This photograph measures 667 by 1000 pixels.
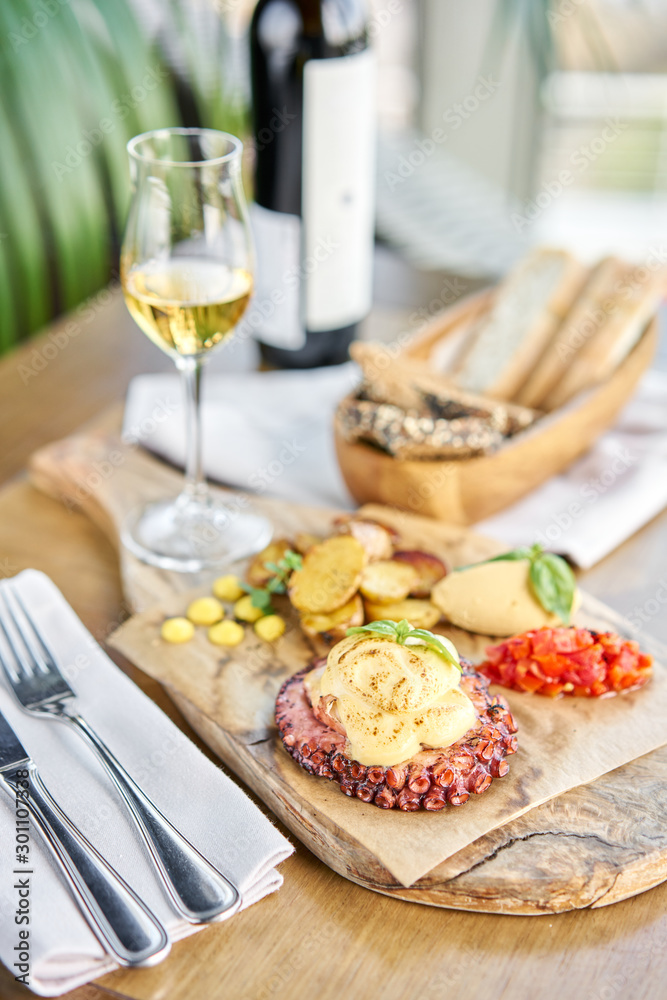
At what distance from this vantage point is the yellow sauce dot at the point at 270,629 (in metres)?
1.29

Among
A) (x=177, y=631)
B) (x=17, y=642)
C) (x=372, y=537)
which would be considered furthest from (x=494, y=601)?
(x=17, y=642)

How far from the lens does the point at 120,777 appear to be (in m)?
1.03

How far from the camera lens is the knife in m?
0.85

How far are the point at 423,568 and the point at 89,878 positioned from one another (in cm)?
62

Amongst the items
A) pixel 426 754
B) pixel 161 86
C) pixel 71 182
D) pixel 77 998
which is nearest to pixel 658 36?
pixel 161 86

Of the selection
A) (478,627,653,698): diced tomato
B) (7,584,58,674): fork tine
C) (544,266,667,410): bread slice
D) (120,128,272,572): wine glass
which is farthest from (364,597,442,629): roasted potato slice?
(544,266,667,410): bread slice

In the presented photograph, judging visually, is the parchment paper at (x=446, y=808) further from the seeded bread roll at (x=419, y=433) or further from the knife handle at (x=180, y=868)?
the seeded bread roll at (x=419, y=433)

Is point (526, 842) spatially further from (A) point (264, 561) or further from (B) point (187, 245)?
(B) point (187, 245)

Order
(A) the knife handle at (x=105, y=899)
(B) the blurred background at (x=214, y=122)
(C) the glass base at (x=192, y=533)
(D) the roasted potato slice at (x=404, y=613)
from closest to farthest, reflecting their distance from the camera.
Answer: (A) the knife handle at (x=105, y=899)
(D) the roasted potato slice at (x=404, y=613)
(C) the glass base at (x=192, y=533)
(B) the blurred background at (x=214, y=122)

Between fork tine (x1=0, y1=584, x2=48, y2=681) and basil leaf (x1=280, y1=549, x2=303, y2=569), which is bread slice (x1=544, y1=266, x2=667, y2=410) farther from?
fork tine (x1=0, y1=584, x2=48, y2=681)

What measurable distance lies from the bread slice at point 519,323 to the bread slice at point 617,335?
0.09m

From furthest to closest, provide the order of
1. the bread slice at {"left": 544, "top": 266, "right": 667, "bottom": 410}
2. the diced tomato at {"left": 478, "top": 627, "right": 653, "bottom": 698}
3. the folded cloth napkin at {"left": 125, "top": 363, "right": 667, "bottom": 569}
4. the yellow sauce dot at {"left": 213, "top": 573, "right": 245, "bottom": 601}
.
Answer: the bread slice at {"left": 544, "top": 266, "right": 667, "bottom": 410} < the folded cloth napkin at {"left": 125, "top": 363, "right": 667, "bottom": 569} < the yellow sauce dot at {"left": 213, "top": 573, "right": 245, "bottom": 601} < the diced tomato at {"left": 478, "top": 627, "right": 653, "bottom": 698}

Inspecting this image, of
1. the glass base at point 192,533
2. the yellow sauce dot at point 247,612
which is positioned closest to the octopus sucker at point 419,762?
the yellow sauce dot at point 247,612

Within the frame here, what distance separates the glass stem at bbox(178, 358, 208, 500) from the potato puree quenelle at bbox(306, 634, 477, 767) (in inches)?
24.5
